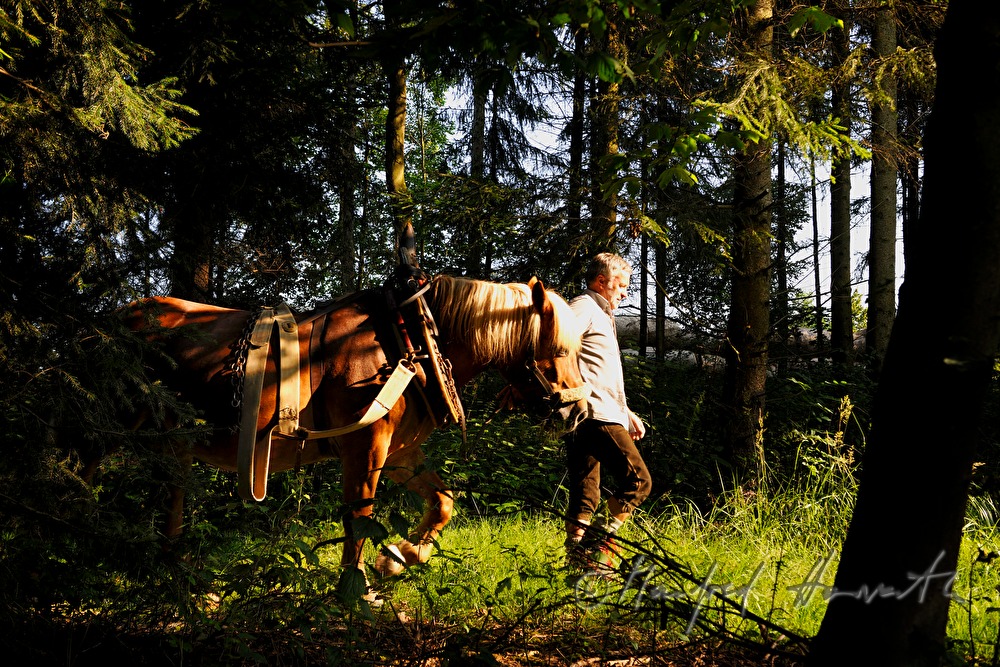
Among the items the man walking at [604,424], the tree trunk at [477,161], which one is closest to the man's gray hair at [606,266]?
the man walking at [604,424]

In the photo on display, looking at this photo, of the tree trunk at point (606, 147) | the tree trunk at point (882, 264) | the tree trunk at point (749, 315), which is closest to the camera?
the tree trunk at point (749, 315)

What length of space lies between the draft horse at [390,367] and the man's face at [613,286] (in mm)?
780

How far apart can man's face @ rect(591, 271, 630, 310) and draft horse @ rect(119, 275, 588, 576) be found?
30.7 inches

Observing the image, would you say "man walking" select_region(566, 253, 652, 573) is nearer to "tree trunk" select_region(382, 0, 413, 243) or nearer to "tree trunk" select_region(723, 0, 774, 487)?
"tree trunk" select_region(723, 0, 774, 487)

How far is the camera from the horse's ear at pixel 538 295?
4.03 m

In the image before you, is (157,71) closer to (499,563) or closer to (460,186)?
(460,186)

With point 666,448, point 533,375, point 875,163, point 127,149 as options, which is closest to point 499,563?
point 533,375

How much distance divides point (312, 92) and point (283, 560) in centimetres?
677

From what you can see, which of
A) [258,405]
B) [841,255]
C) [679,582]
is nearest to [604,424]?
[679,582]

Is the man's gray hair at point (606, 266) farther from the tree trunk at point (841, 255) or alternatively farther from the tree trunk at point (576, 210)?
the tree trunk at point (841, 255)

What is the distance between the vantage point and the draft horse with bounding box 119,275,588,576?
13.0 feet

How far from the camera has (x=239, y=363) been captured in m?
4.06

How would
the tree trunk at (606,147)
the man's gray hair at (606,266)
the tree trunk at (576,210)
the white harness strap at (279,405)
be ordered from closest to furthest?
the white harness strap at (279,405) < the man's gray hair at (606,266) < the tree trunk at (606,147) < the tree trunk at (576,210)

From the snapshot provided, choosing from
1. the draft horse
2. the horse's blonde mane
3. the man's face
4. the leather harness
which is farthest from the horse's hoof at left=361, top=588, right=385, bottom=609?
the man's face
